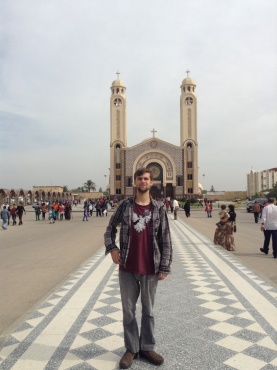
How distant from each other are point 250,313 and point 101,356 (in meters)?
2.09

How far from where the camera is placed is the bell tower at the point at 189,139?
215 ft

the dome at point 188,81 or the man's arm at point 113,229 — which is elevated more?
the dome at point 188,81

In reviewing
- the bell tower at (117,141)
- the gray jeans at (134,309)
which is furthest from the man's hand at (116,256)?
the bell tower at (117,141)

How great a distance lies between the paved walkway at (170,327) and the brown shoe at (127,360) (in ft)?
0.22

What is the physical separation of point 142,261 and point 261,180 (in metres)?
131

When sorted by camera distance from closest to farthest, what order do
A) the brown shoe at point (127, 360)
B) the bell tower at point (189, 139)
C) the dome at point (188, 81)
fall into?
the brown shoe at point (127, 360) < the bell tower at point (189, 139) < the dome at point (188, 81)

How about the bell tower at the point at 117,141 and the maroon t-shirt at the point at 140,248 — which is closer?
the maroon t-shirt at the point at 140,248

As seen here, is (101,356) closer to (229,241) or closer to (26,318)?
(26,318)

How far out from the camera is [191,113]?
67.2m

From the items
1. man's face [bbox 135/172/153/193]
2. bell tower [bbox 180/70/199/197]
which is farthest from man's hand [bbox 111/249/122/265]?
bell tower [bbox 180/70/199/197]

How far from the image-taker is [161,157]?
220 ft

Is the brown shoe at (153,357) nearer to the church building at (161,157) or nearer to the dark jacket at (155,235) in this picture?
the dark jacket at (155,235)

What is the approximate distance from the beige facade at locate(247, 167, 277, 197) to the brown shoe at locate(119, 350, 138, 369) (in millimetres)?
121615

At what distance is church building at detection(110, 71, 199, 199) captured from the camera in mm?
65812
